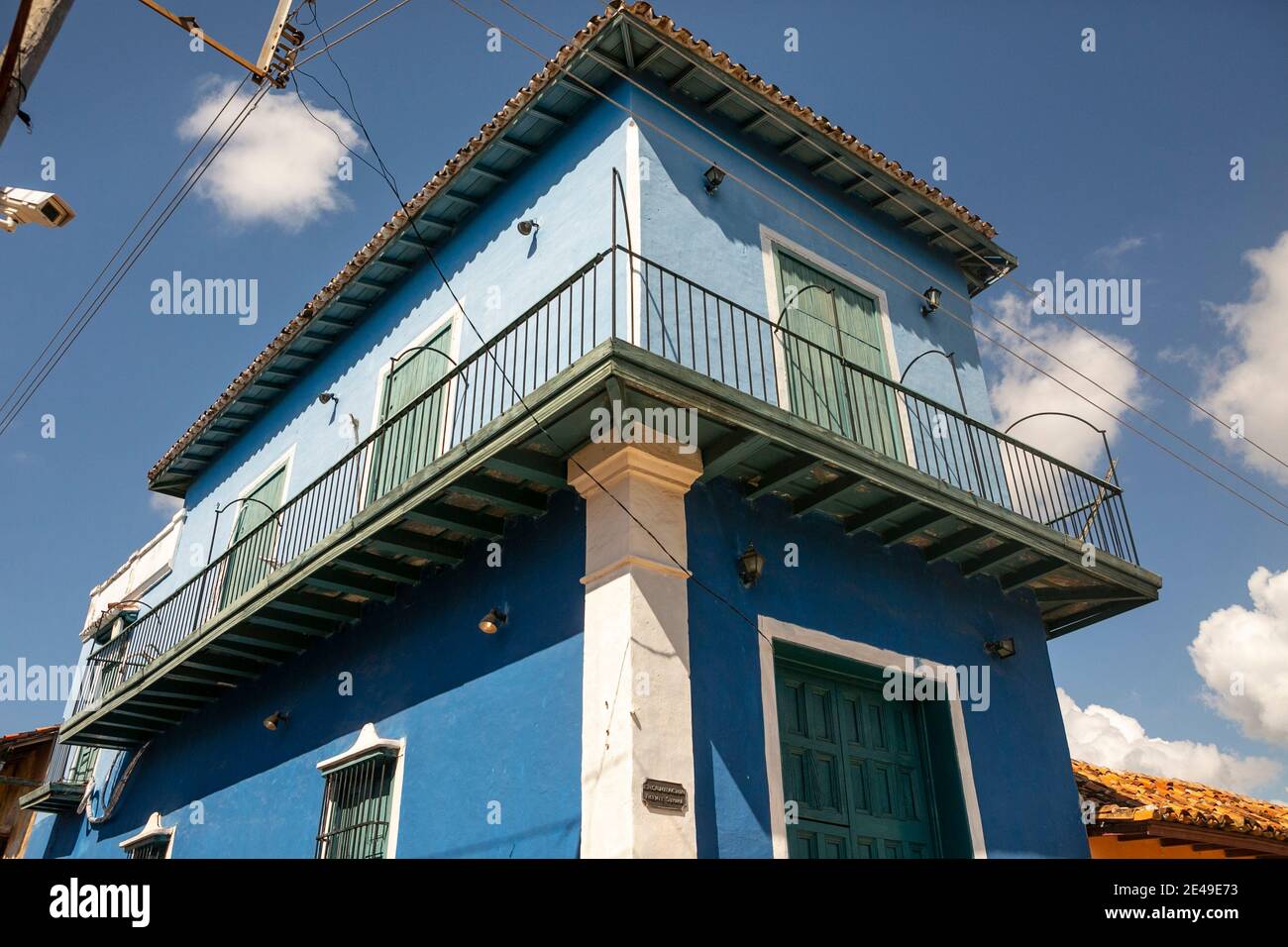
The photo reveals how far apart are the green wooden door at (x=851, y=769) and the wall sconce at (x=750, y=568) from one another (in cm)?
72

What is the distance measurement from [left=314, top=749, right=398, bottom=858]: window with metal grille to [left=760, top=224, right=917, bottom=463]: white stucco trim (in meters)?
4.54

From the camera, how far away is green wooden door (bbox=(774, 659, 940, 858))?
7.46 m

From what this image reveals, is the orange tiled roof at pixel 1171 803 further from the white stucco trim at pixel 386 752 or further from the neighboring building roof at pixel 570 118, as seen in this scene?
the white stucco trim at pixel 386 752

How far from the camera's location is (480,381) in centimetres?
901

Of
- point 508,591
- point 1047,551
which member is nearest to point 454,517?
point 508,591

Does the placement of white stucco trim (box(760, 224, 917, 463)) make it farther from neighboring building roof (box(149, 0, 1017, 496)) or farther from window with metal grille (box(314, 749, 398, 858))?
window with metal grille (box(314, 749, 398, 858))

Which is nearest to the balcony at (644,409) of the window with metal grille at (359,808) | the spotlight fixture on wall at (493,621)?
the spotlight fixture on wall at (493,621)

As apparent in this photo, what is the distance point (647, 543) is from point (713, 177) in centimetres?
388

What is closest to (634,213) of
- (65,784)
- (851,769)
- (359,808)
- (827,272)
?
(827,272)

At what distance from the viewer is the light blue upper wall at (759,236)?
8.73 meters

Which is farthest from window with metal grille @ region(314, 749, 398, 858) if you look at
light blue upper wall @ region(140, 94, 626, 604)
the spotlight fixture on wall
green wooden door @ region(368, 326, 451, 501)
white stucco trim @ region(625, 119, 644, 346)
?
white stucco trim @ region(625, 119, 644, 346)

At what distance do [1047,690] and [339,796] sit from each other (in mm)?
6470

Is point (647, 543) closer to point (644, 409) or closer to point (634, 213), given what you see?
point (644, 409)
